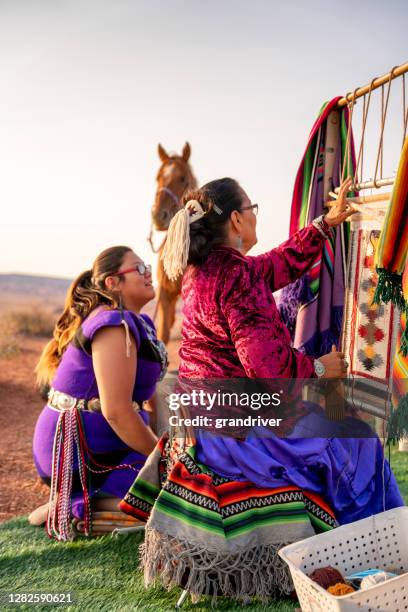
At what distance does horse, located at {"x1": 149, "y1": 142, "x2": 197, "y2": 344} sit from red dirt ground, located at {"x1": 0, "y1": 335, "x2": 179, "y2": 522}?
5.96 ft

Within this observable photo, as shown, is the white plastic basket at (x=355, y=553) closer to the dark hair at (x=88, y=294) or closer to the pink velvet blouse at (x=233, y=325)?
the pink velvet blouse at (x=233, y=325)

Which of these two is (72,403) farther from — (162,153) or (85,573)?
(162,153)

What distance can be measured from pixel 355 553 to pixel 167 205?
5.39 meters

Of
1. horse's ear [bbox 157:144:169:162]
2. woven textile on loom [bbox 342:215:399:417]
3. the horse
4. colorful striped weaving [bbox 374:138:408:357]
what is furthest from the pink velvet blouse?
horse's ear [bbox 157:144:169:162]

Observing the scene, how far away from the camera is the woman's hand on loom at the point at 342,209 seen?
116 inches

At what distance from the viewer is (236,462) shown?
9.15ft

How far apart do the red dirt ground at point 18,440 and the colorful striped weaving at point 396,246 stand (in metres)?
2.94

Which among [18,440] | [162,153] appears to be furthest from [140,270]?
[162,153]

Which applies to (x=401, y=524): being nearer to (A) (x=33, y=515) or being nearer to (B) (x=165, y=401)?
(B) (x=165, y=401)

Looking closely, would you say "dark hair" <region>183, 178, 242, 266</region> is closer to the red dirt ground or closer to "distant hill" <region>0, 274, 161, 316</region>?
the red dirt ground

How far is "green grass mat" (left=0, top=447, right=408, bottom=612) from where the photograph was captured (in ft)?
9.21

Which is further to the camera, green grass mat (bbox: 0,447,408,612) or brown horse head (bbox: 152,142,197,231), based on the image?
brown horse head (bbox: 152,142,197,231)

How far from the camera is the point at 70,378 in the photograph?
3.68 m

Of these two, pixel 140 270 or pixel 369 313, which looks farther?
pixel 140 270
